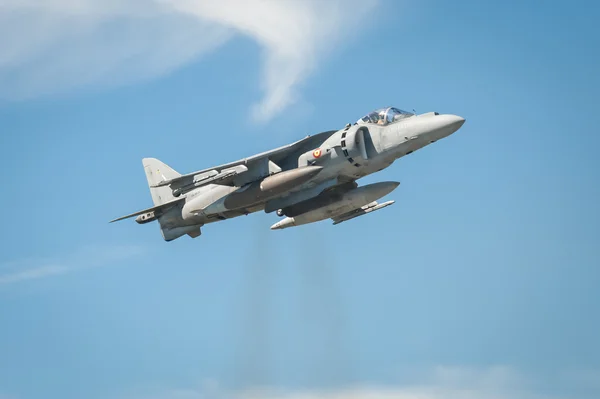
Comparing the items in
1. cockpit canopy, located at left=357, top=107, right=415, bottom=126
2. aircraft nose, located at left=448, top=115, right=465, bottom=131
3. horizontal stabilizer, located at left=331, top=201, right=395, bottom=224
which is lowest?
horizontal stabilizer, located at left=331, top=201, right=395, bottom=224

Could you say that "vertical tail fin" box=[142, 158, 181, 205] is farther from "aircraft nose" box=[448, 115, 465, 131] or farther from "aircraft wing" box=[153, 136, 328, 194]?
"aircraft nose" box=[448, 115, 465, 131]

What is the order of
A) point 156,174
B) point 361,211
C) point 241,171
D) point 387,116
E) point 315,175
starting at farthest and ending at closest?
point 156,174
point 361,211
point 241,171
point 387,116
point 315,175

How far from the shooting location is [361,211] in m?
37.3

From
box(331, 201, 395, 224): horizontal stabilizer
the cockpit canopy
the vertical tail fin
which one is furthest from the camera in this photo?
the vertical tail fin

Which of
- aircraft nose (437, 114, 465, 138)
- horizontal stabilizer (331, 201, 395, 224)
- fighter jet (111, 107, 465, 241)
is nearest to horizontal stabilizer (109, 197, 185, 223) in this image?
fighter jet (111, 107, 465, 241)

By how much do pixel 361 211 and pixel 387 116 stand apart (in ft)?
15.5

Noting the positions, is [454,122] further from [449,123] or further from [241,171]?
[241,171]

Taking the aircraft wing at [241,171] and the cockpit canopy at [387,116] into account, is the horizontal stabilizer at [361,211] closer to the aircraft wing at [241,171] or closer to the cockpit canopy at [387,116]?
the aircraft wing at [241,171]

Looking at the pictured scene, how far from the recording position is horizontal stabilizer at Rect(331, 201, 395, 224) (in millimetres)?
37156

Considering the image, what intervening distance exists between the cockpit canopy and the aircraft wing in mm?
2280

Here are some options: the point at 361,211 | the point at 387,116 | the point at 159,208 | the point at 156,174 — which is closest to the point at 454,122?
the point at 387,116

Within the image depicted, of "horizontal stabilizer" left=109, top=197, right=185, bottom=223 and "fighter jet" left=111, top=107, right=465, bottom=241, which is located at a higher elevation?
"horizontal stabilizer" left=109, top=197, right=185, bottom=223

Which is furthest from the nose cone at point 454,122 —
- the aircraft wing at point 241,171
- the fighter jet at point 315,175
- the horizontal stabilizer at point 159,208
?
the horizontal stabilizer at point 159,208

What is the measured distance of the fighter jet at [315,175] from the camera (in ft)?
110
